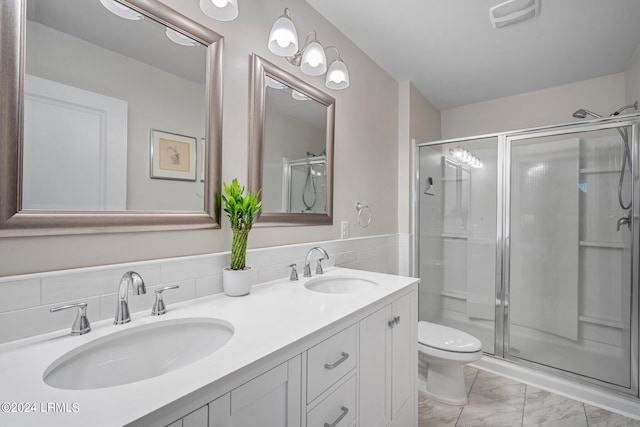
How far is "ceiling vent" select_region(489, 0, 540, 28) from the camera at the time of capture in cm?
167

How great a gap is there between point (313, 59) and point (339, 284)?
118cm

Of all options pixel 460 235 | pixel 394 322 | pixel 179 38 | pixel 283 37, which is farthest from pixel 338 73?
pixel 460 235

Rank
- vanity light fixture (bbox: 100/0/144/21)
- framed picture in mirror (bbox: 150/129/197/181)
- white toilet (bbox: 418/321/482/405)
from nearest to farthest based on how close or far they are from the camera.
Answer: vanity light fixture (bbox: 100/0/144/21), framed picture in mirror (bbox: 150/129/197/181), white toilet (bbox: 418/321/482/405)

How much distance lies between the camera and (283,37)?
1340mm

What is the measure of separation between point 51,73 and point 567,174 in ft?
9.69

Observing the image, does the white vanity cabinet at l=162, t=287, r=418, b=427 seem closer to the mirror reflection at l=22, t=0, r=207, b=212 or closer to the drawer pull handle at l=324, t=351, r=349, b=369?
the drawer pull handle at l=324, t=351, r=349, b=369

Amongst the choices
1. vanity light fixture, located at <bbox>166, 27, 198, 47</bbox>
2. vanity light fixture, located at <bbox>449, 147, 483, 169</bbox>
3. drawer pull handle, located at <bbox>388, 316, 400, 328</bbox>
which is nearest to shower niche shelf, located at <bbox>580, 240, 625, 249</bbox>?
vanity light fixture, located at <bbox>449, 147, 483, 169</bbox>

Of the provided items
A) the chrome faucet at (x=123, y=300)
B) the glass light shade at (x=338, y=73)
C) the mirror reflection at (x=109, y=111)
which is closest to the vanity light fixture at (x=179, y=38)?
the mirror reflection at (x=109, y=111)

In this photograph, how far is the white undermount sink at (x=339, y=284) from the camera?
152 centimetres

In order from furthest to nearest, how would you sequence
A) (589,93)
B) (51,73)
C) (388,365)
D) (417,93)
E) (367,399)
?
(417,93) → (589,93) → (388,365) → (367,399) → (51,73)

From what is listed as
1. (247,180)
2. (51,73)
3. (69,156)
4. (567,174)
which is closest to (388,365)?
(247,180)

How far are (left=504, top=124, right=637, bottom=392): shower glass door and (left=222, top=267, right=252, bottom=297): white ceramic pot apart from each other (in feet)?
7.04

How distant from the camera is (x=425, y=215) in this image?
270 cm

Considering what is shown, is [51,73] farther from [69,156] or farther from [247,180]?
[247,180]
